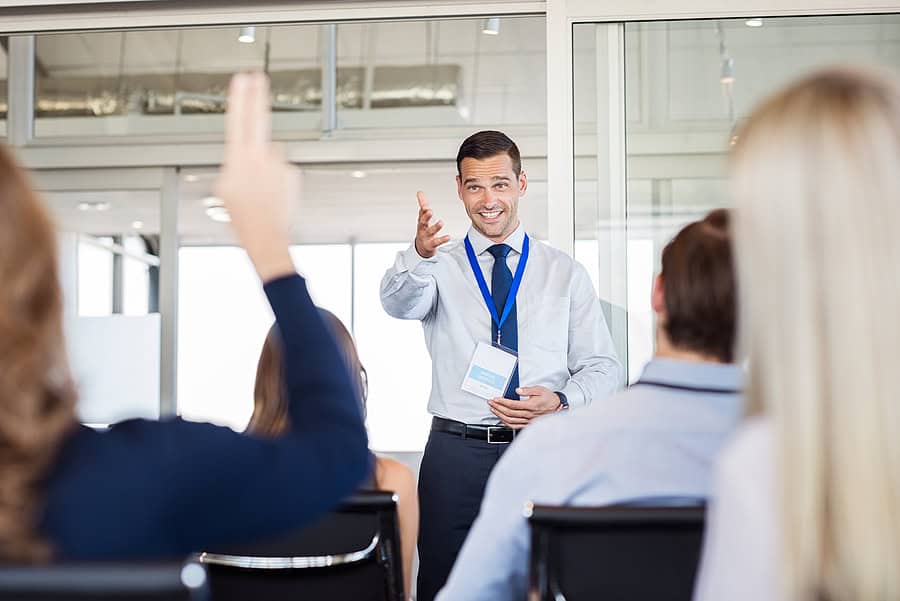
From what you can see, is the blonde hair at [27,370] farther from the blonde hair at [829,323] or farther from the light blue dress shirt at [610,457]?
the light blue dress shirt at [610,457]

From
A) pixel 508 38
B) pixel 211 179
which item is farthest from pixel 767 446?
pixel 211 179

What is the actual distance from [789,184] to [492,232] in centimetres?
261

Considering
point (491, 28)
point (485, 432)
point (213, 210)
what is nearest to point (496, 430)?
point (485, 432)

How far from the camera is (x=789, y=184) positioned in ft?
3.05

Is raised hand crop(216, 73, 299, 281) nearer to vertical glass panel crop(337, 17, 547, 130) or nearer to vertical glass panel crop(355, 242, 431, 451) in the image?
vertical glass panel crop(337, 17, 547, 130)

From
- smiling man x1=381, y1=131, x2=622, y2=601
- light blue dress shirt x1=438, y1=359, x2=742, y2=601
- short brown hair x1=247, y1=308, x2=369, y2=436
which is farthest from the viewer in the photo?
smiling man x1=381, y1=131, x2=622, y2=601

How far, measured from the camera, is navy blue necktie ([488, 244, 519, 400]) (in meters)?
3.40

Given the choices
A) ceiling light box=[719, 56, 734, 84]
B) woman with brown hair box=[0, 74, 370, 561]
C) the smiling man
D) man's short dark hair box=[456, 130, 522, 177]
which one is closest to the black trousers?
the smiling man

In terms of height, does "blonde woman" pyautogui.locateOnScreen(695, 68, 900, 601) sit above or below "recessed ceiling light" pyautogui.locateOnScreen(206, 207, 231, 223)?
below

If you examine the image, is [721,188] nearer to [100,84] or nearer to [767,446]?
[767,446]

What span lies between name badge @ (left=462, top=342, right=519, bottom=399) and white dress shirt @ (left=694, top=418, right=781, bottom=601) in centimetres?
238

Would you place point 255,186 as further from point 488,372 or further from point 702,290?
point 488,372

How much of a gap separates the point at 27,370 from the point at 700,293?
1.00 m

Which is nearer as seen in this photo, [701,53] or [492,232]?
[492,232]
